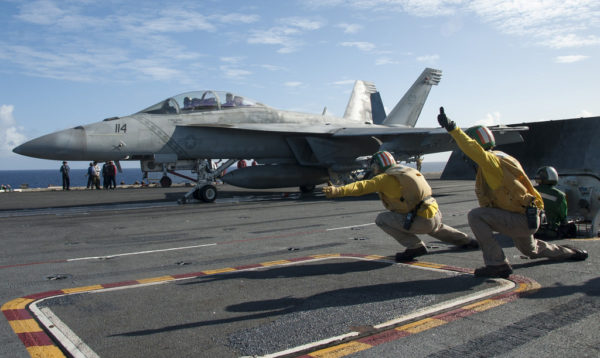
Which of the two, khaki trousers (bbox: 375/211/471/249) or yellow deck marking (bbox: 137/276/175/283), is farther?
khaki trousers (bbox: 375/211/471/249)

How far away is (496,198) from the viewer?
5359 mm

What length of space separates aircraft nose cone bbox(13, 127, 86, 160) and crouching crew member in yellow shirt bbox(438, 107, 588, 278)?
11116mm

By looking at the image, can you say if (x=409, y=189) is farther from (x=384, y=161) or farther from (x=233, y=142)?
(x=233, y=142)

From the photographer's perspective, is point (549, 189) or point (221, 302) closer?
point (221, 302)

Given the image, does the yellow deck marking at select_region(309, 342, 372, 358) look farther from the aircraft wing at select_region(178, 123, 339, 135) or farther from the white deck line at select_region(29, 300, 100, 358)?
the aircraft wing at select_region(178, 123, 339, 135)

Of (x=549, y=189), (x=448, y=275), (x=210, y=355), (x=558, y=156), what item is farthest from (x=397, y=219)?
(x=558, y=156)

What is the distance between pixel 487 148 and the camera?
17.6ft

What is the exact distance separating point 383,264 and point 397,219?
0.59m

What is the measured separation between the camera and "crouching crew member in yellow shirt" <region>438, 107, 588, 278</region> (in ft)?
16.7

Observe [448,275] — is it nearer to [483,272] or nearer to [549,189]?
[483,272]

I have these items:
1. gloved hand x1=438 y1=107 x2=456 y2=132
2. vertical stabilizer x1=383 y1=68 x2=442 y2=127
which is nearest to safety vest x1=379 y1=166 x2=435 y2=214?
gloved hand x1=438 y1=107 x2=456 y2=132

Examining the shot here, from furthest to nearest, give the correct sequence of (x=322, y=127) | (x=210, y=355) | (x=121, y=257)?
(x=322, y=127)
(x=121, y=257)
(x=210, y=355)

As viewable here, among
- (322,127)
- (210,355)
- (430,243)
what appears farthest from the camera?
(322,127)

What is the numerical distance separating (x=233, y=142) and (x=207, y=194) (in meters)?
1.96
